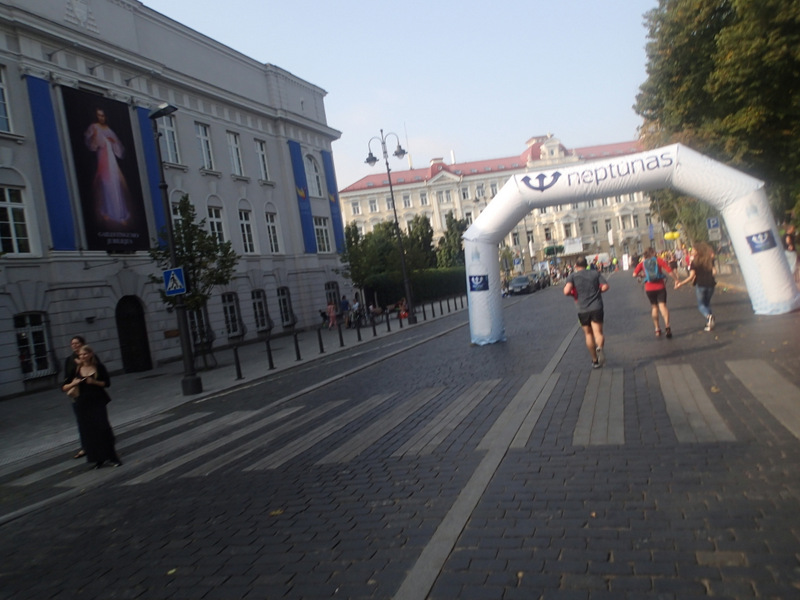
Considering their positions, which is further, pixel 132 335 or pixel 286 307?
pixel 286 307

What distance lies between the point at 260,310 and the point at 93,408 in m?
23.8

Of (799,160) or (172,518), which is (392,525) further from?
(799,160)

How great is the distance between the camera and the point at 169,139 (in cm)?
2725

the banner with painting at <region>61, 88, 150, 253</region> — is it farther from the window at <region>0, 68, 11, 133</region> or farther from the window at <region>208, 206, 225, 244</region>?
the window at <region>208, 206, 225, 244</region>

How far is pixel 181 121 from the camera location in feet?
91.6

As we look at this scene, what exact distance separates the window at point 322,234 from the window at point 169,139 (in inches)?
429

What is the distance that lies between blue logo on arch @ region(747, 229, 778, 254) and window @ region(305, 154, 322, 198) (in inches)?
1041

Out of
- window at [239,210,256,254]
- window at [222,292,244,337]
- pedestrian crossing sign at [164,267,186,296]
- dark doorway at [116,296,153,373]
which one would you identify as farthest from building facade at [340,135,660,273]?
pedestrian crossing sign at [164,267,186,296]

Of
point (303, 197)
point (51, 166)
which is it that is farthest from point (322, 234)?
point (51, 166)

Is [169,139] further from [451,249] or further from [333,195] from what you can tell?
[451,249]

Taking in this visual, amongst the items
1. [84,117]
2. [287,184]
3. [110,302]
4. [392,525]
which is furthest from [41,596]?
[287,184]

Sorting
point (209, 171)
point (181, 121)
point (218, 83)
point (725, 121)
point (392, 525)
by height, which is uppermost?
point (218, 83)

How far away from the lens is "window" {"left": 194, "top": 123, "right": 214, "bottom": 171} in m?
29.1

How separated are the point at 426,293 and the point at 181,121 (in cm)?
2796
